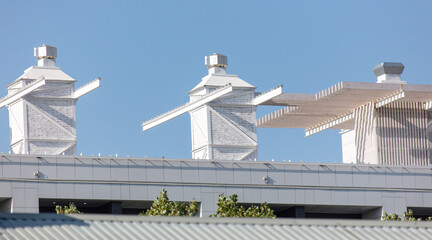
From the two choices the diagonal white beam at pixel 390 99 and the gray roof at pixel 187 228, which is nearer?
the gray roof at pixel 187 228

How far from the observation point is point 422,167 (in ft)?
218

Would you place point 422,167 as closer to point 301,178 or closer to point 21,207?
point 301,178

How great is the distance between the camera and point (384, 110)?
70438 mm

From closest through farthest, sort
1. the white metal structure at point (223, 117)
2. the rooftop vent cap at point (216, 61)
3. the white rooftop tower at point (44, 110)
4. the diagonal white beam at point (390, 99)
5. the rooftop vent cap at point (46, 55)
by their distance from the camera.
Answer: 1. the diagonal white beam at point (390, 99)
2. the white rooftop tower at point (44, 110)
3. the white metal structure at point (223, 117)
4. the rooftop vent cap at point (46, 55)
5. the rooftop vent cap at point (216, 61)

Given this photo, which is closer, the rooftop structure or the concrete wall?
the concrete wall

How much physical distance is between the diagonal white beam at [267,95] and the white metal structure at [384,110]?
1.24ft

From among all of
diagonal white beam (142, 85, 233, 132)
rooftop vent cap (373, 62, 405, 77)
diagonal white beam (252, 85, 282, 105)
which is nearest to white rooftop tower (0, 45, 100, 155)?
diagonal white beam (142, 85, 233, 132)

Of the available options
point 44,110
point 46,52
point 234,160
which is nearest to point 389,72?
point 234,160

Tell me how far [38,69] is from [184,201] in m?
18.5

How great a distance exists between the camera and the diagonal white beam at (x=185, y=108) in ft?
232

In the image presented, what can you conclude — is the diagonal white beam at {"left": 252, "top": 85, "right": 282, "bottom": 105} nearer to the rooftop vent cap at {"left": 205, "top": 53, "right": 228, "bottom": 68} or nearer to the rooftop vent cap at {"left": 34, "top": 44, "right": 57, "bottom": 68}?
the rooftop vent cap at {"left": 205, "top": 53, "right": 228, "bottom": 68}

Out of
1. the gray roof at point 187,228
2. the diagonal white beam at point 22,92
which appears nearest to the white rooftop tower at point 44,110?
the diagonal white beam at point 22,92

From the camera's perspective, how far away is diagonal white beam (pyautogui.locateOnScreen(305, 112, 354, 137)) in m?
73.9

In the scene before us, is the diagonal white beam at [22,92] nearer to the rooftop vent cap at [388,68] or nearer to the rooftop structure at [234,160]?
the rooftop structure at [234,160]
